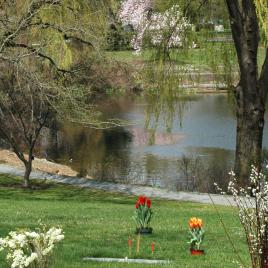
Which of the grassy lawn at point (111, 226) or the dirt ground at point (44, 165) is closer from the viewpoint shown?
the grassy lawn at point (111, 226)

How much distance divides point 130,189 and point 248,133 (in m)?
4.16

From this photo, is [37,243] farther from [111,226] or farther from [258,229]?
[111,226]

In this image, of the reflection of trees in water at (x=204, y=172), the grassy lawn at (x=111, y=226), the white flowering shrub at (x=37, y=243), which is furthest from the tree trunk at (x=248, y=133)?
the white flowering shrub at (x=37, y=243)

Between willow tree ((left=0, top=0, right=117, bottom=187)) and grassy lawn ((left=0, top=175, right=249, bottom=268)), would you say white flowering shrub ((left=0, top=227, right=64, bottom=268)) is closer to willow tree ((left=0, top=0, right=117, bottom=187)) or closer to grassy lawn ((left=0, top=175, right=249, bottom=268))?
grassy lawn ((left=0, top=175, right=249, bottom=268))

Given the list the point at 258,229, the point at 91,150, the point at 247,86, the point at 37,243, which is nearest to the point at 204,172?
the point at 247,86

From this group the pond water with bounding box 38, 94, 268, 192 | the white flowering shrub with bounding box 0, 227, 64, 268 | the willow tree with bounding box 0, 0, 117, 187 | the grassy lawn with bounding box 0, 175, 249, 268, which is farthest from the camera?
the pond water with bounding box 38, 94, 268, 192

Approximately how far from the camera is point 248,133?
1862cm

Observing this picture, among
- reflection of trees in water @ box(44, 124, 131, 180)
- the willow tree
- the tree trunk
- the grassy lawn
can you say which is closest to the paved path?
the grassy lawn

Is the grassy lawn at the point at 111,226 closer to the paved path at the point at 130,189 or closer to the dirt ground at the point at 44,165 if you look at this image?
the paved path at the point at 130,189

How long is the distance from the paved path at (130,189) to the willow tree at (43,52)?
4.94ft

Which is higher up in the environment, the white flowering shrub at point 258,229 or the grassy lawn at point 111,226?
the white flowering shrub at point 258,229

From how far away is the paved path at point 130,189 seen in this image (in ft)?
62.6

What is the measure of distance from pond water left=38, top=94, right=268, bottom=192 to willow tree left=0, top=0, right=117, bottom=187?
2.58 m

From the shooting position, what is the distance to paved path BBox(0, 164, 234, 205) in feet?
62.6
